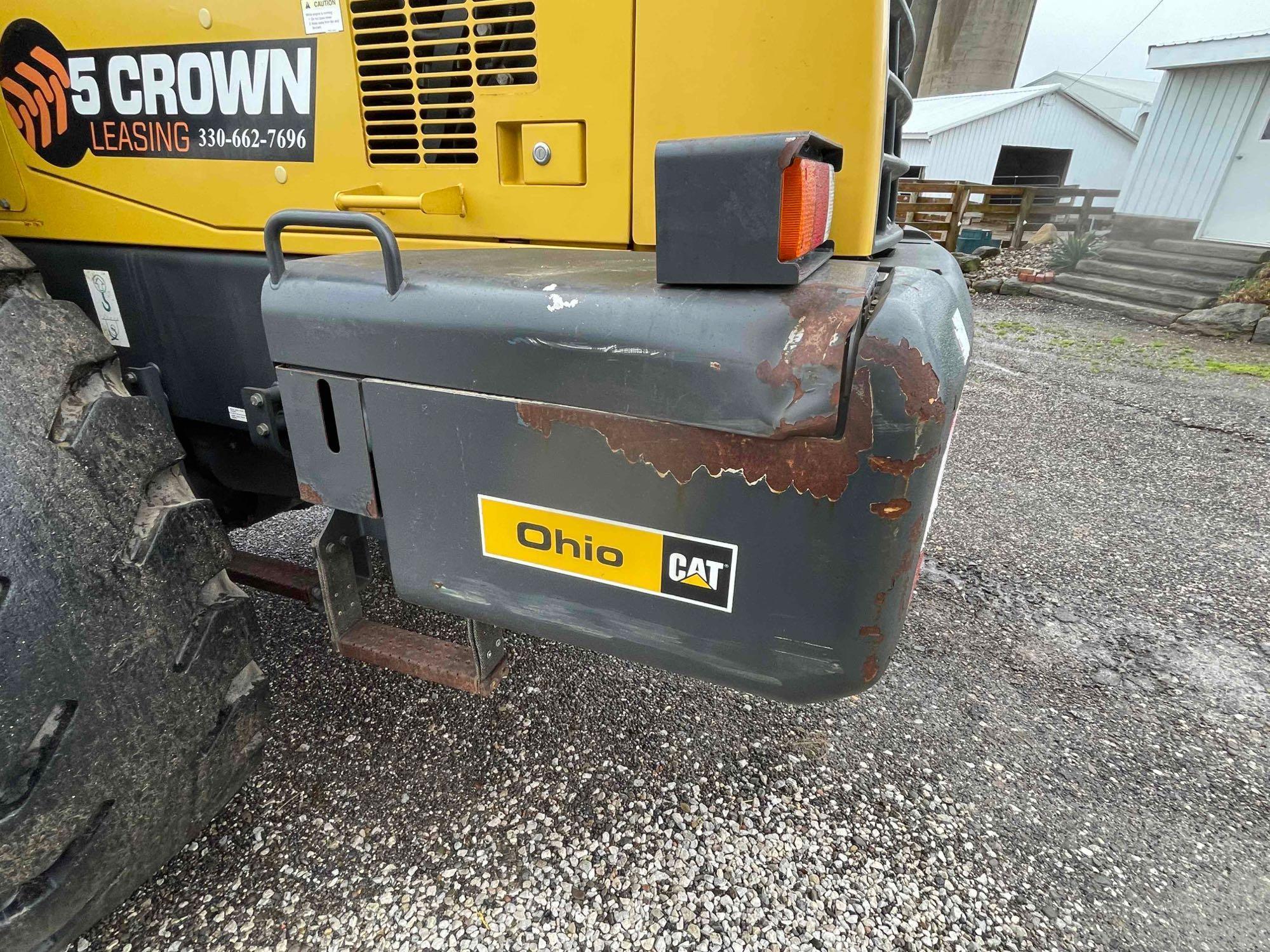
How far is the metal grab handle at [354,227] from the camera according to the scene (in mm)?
1062

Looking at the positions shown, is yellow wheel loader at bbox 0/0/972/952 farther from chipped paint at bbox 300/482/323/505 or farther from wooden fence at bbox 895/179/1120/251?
wooden fence at bbox 895/179/1120/251

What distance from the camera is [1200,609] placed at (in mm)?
2604

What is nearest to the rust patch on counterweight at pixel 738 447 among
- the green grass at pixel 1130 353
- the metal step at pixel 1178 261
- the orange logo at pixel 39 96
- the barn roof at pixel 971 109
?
the orange logo at pixel 39 96

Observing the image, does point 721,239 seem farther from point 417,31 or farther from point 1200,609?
point 1200,609

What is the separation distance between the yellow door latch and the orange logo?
77 centimetres

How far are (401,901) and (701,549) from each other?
3.56 feet

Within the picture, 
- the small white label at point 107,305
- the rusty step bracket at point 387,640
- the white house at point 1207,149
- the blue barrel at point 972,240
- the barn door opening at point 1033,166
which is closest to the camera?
the rusty step bracket at point 387,640

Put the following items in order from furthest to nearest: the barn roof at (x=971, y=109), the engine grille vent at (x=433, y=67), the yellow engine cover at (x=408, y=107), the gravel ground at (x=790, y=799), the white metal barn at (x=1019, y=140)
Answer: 1. the white metal barn at (x=1019, y=140)
2. the barn roof at (x=971, y=109)
3. the gravel ground at (x=790, y=799)
4. the engine grille vent at (x=433, y=67)
5. the yellow engine cover at (x=408, y=107)

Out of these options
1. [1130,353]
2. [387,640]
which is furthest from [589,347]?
[1130,353]

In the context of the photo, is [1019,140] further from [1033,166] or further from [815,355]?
[815,355]

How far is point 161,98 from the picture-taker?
1490 millimetres

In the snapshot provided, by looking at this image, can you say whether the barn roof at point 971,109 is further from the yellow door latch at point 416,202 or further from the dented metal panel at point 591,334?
the dented metal panel at point 591,334

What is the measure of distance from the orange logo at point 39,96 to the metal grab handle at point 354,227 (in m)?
0.89

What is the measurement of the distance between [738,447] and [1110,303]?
953cm
